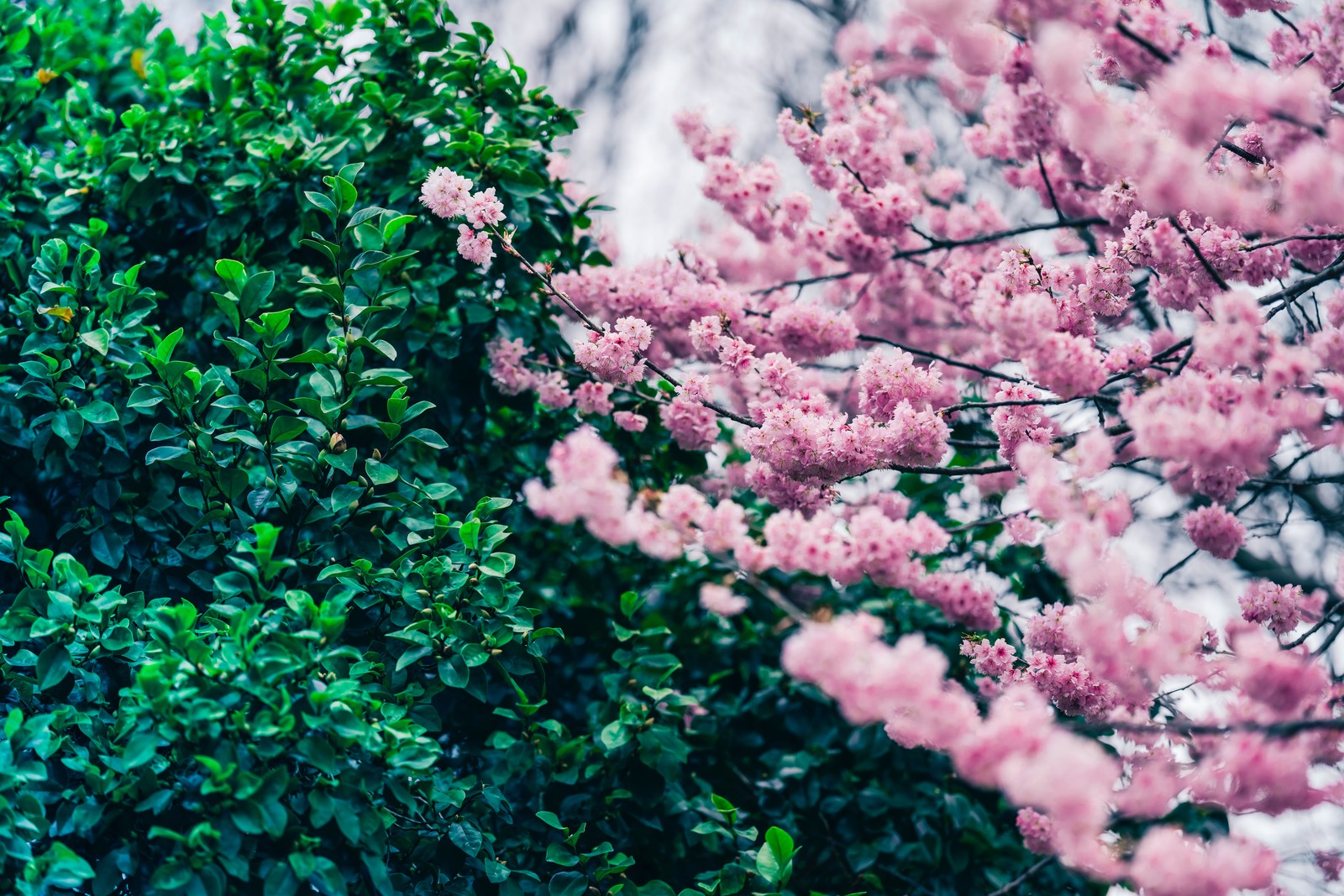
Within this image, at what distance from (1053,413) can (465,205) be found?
178 cm

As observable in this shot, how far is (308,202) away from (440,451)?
0.73m

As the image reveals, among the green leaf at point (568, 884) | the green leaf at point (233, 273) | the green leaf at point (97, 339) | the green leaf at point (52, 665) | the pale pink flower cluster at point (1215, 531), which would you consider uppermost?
the green leaf at point (233, 273)

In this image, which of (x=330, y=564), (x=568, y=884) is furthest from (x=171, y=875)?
(x=568, y=884)

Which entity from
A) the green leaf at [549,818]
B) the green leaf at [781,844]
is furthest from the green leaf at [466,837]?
the green leaf at [781,844]

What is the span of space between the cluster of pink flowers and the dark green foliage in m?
0.11

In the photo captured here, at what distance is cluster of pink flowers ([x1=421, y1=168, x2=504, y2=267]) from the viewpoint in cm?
224

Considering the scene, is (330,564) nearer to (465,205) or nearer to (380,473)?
(380,473)

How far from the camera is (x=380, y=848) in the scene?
1744mm

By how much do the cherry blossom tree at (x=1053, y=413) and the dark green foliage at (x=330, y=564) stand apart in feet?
0.74

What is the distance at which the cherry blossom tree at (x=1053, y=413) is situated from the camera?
1576 millimetres

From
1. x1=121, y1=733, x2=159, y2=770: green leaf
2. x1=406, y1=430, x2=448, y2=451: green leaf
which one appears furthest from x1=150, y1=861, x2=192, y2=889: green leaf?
x1=406, y1=430, x2=448, y2=451: green leaf

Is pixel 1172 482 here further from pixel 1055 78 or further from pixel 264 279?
pixel 264 279

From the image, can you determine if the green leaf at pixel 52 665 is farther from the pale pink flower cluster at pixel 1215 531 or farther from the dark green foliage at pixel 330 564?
the pale pink flower cluster at pixel 1215 531

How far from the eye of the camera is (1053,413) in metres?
2.77
